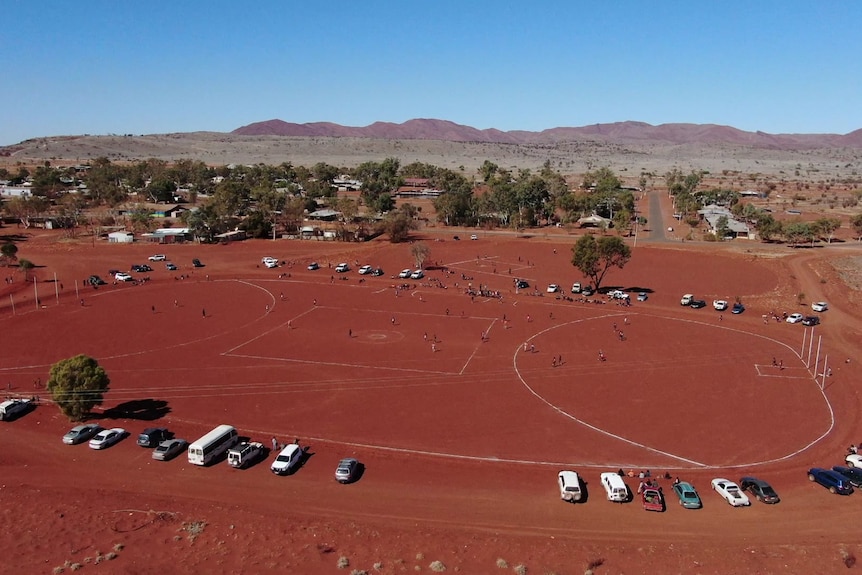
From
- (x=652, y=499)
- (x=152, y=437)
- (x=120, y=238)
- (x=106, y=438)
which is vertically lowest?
(x=106, y=438)

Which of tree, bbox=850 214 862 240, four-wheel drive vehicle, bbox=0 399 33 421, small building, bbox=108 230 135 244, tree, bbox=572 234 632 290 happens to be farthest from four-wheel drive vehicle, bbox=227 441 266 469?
tree, bbox=850 214 862 240

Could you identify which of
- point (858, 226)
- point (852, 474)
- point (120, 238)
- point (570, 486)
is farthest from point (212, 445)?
point (858, 226)

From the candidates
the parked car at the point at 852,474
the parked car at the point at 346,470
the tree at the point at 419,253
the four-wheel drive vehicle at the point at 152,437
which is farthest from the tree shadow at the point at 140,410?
the tree at the point at 419,253

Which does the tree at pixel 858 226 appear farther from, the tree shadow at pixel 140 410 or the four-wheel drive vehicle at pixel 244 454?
the tree shadow at pixel 140 410

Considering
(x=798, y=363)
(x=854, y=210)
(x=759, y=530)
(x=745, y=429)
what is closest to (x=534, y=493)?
(x=759, y=530)

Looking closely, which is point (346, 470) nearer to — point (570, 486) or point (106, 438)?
point (570, 486)

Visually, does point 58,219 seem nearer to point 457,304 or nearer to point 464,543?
point 457,304
